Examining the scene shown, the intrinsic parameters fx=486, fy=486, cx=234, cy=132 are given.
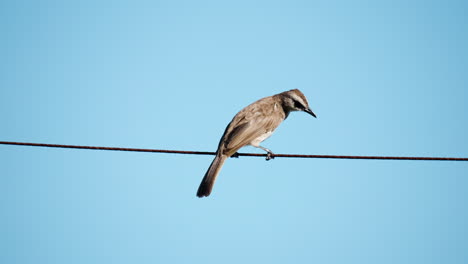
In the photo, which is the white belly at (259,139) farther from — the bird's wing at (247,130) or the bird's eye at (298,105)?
the bird's eye at (298,105)

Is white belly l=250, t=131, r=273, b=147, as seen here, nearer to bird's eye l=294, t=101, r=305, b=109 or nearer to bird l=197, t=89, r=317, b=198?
bird l=197, t=89, r=317, b=198

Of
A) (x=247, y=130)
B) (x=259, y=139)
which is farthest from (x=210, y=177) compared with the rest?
(x=259, y=139)

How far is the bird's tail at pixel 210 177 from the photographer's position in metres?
7.41

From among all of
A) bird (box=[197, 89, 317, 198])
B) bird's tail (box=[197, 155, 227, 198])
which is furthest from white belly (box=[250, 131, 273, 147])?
bird's tail (box=[197, 155, 227, 198])

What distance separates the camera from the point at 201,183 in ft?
24.6

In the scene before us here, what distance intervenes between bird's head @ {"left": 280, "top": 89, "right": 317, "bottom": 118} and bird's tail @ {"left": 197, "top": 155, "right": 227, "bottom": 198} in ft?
9.16

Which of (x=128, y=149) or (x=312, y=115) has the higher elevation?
(x=312, y=115)

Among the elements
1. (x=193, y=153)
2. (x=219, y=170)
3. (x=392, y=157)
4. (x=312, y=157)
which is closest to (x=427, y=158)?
(x=392, y=157)

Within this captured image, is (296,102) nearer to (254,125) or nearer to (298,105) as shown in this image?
(298,105)

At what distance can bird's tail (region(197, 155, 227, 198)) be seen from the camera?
7.41 metres

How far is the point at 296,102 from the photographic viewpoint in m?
9.89

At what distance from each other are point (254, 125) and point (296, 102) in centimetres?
161

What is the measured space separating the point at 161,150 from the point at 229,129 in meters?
2.87

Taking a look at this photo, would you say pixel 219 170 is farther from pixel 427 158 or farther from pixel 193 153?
pixel 427 158
